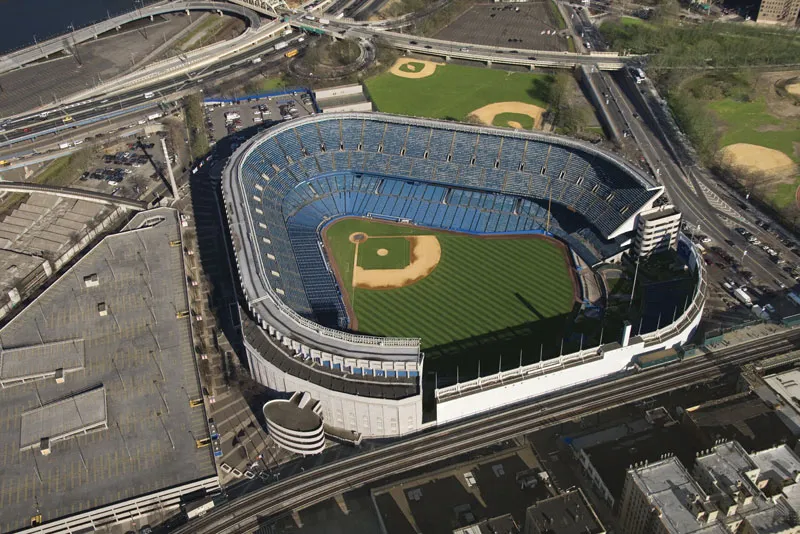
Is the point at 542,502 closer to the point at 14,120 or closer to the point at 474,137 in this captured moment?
the point at 474,137

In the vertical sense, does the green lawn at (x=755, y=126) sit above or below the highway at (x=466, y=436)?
above

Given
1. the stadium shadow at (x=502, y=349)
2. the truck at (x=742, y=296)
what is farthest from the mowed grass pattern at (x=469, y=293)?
the truck at (x=742, y=296)

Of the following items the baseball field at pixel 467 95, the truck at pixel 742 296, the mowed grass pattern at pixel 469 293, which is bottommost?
the truck at pixel 742 296

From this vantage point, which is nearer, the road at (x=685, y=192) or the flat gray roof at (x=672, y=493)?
the flat gray roof at (x=672, y=493)

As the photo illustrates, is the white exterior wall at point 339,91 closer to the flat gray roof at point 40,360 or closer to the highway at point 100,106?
the highway at point 100,106

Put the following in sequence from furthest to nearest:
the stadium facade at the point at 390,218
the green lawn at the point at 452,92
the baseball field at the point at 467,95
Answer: the green lawn at the point at 452,92
the baseball field at the point at 467,95
the stadium facade at the point at 390,218

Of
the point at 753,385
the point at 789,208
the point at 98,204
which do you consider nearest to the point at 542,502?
the point at 753,385

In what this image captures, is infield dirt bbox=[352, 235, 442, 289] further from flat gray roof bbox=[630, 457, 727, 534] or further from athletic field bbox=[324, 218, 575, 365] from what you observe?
flat gray roof bbox=[630, 457, 727, 534]

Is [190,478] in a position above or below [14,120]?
below
